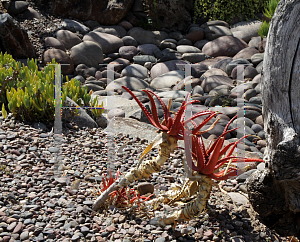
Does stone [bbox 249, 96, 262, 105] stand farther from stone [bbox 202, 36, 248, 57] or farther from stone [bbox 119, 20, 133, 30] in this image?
stone [bbox 119, 20, 133, 30]

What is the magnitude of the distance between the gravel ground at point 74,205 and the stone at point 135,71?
4679mm

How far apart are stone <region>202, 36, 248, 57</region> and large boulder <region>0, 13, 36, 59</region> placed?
15.5 feet

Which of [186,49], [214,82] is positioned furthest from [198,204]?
[186,49]

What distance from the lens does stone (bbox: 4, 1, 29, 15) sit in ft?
28.1

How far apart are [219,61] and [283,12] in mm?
5866

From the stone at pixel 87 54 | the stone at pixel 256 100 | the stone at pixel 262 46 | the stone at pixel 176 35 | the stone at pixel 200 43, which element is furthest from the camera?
the stone at pixel 176 35

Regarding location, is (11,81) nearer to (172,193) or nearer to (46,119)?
(46,119)

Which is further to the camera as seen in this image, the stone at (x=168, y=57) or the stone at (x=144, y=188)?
the stone at (x=168, y=57)

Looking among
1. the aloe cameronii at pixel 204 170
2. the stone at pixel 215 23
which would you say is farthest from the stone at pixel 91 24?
the aloe cameronii at pixel 204 170

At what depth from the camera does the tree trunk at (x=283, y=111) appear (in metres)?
1.84

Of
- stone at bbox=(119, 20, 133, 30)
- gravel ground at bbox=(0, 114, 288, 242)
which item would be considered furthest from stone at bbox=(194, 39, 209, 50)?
gravel ground at bbox=(0, 114, 288, 242)

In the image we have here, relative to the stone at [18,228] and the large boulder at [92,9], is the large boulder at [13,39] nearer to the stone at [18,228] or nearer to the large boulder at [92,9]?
the large boulder at [92,9]

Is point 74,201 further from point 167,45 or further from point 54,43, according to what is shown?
point 167,45

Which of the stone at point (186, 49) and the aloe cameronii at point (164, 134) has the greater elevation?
the stone at point (186, 49)
